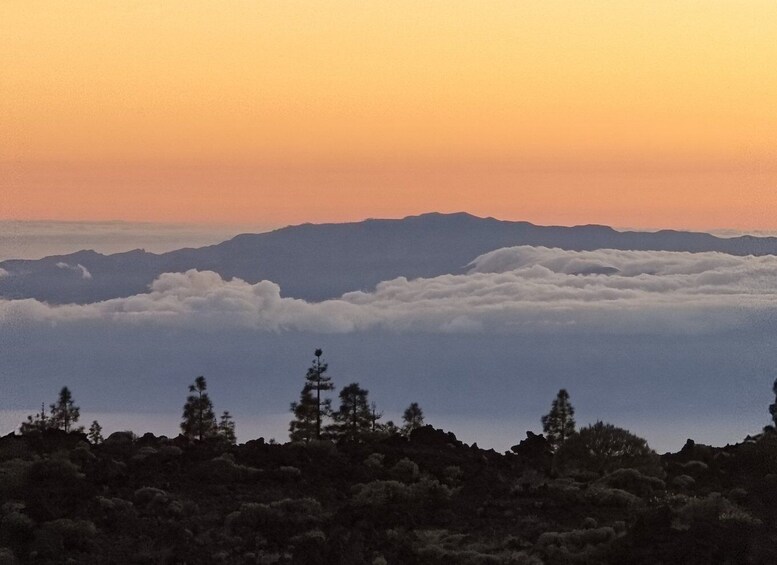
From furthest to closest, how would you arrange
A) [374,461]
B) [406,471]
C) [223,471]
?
1. [374,461]
2. [406,471]
3. [223,471]

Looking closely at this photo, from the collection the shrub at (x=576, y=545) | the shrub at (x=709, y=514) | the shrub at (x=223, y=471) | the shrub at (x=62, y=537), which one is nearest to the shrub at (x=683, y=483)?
the shrub at (x=709, y=514)

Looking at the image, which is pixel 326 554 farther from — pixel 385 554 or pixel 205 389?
pixel 205 389

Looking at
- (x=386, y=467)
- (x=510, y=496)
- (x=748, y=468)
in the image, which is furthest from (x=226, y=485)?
(x=748, y=468)

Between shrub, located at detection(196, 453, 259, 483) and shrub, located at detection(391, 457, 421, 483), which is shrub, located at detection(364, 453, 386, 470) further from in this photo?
shrub, located at detection(196, 453, 259, 483)

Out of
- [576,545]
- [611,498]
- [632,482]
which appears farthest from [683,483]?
[576,545]

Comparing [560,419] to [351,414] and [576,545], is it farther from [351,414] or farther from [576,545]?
[576,545]

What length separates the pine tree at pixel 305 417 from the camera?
270ft

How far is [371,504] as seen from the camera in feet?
185

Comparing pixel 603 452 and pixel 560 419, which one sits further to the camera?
pixel 560 419

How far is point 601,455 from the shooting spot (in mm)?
67875

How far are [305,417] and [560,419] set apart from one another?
14295 millimetres

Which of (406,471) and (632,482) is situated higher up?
(406,471)

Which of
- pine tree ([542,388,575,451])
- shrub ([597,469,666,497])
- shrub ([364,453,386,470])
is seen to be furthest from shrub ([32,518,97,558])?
pine tree ([542,388,575,451])

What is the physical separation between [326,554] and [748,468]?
79.5 feet
